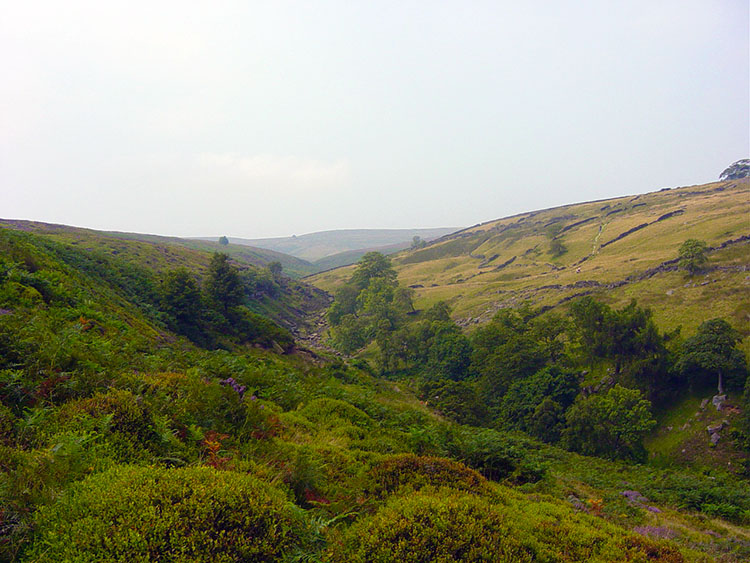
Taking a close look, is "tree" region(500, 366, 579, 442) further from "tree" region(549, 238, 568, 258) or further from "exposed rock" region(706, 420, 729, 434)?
"tree" region(549, 238, 568, 258)

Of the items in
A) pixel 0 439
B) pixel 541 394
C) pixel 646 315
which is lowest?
pixel 541 394

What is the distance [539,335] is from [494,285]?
43.9 m

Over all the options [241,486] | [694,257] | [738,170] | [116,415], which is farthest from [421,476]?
[738,170]

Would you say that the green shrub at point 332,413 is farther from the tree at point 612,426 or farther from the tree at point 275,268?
the tree at point 275,268

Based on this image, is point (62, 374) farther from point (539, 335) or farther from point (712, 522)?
point (539, 335)

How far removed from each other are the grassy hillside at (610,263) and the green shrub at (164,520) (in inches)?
1834

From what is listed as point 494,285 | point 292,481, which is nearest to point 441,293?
point 494,285

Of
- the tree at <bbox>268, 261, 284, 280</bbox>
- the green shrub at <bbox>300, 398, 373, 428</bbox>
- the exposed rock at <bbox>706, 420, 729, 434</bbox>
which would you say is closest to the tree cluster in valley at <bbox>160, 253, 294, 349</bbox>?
the green shrub at <bbox>300, 398, 373, 428</bbox>

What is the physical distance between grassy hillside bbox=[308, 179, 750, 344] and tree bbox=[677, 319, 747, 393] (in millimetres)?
8277

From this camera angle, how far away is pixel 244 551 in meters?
3.88

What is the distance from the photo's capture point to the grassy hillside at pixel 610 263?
1712 inches

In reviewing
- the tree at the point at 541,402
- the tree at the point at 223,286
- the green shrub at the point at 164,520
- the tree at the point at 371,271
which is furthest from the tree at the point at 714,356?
the tree at the point at 371,271

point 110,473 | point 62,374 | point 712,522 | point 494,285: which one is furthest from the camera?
point 494,285

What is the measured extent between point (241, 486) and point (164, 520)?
985mm
